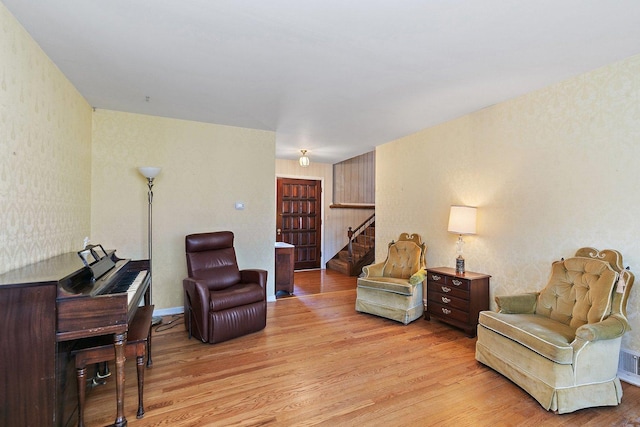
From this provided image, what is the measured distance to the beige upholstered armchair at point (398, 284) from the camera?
11.9 ft

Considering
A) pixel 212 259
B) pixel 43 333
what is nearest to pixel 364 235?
pixel 212 259

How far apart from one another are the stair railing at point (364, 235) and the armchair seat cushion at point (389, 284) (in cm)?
257

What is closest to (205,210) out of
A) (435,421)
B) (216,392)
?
(216,392)

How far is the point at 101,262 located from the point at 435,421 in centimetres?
254

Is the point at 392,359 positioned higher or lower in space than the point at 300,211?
lower

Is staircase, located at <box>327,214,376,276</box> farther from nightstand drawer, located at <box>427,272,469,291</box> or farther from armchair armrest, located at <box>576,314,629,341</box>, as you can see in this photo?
armchair armrest, located at <box>576,314,629,341</box>

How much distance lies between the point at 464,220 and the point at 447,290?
814 mm

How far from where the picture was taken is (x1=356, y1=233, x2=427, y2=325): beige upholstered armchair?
3633 millimetres

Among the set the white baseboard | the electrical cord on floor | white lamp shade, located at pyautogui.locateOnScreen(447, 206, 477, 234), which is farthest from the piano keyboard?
white lamp shade, located at pyautogui.locateOnScreen(447, 206, 477, 234)

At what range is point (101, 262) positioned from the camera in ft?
7.47

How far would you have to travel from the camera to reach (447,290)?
138 inches

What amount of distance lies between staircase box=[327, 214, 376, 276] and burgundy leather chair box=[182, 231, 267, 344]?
10.6ft

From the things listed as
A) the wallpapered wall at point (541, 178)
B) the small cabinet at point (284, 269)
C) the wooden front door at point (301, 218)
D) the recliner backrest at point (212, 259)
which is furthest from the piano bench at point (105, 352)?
the wooden front door at point (301, 218)

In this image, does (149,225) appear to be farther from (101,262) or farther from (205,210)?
(101,262)
